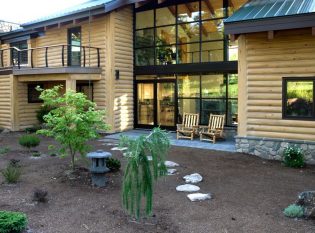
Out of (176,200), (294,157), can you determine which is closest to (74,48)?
(294,157)

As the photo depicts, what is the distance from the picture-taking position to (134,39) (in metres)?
16.2

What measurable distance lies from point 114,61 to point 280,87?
7339 mm

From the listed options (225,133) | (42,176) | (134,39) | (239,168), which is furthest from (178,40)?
(42,176)

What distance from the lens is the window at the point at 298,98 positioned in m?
9.73

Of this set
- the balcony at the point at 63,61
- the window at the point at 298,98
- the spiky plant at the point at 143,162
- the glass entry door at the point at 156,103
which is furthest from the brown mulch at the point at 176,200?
the glass entry door at the point at 156,103

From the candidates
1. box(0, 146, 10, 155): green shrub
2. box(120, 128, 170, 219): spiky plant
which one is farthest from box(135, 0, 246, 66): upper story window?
box(120, 128, 170, 219): spiky plant

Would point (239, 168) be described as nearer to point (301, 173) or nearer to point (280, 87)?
point (301, 173)

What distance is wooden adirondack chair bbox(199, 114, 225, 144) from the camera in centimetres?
1282

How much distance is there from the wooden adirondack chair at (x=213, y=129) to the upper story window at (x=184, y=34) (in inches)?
91.2

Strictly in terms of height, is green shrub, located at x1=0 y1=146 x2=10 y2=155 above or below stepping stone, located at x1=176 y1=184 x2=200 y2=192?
above

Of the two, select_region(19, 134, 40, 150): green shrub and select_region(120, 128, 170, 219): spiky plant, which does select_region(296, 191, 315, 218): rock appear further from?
select_region(19, 134, 40, 150): green shrub

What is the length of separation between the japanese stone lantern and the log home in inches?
206

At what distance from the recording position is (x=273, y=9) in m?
10.1

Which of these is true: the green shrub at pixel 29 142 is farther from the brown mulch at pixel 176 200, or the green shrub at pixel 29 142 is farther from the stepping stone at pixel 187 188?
the stepping stone at pixel 187 188
